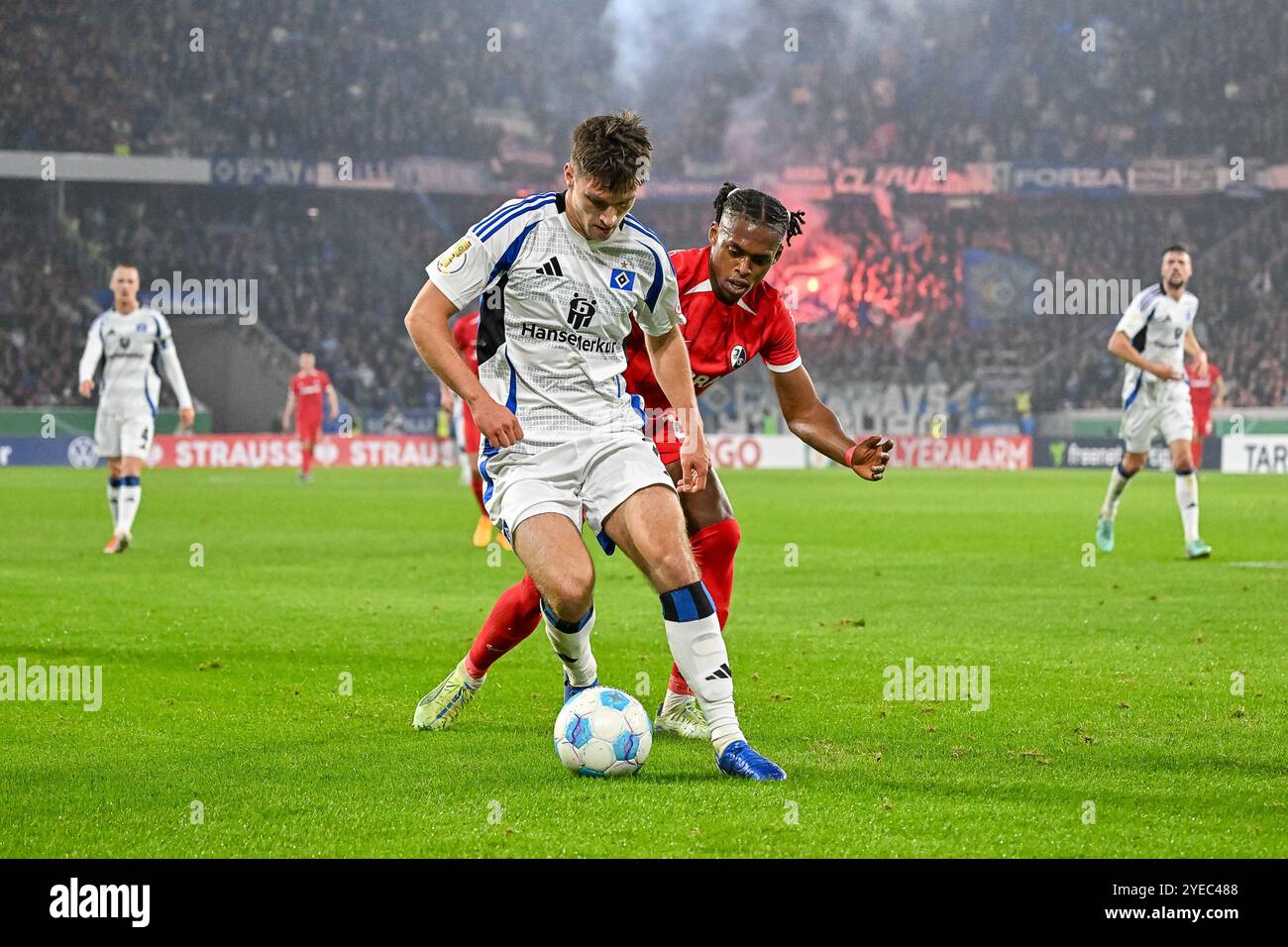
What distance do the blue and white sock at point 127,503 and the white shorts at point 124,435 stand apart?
0.24 meters

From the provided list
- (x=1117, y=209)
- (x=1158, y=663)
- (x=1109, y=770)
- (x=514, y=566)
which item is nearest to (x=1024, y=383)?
(x=1117, y=209)

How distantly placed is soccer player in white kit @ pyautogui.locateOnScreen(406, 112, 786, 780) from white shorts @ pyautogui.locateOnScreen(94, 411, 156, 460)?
914 cm

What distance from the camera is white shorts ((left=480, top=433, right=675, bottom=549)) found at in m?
5.15

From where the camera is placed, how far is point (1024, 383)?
41.0 meters

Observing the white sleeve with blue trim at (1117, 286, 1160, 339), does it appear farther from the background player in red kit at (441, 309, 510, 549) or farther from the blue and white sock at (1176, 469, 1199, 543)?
the background player in red kit at (441, 309, 510, 549)

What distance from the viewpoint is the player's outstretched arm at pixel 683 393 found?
Result: 212 inches

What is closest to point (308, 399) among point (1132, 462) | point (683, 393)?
point (1132, 462)

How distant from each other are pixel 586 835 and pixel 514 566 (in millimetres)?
8810

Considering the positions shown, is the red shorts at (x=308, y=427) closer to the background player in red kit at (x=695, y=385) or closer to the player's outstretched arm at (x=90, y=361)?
the player's outstretched arm at (x=90, y=361)

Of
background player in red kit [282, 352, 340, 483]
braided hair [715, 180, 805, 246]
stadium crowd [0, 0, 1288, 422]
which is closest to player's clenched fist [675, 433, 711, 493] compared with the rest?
braided hair [715, 180, 805, 246]

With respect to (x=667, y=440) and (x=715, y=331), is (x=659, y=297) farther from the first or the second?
(x=667, y=440)

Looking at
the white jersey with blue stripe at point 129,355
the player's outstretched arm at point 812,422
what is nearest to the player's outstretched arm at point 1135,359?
the player's outstretched arm at point 812,422
